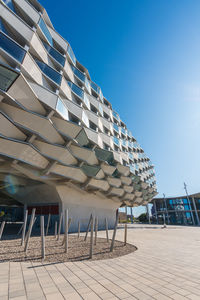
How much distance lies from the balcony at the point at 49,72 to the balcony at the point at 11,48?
3.59 metres

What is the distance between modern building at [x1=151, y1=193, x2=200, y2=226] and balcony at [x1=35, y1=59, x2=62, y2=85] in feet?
152

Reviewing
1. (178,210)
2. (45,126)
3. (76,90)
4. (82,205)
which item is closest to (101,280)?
(45,126)

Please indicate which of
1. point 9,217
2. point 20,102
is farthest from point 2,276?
point 9,217

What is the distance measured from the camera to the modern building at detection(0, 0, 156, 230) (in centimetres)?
1080

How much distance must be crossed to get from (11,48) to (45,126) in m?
5.43

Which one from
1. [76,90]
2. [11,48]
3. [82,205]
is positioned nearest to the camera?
[11,48]

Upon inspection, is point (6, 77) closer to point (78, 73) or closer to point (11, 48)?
point (11, 48)

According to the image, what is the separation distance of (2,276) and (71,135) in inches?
466

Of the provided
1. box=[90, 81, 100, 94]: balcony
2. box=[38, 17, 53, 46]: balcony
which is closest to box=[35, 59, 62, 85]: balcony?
box=[38, 17, 53, 46]: balcony

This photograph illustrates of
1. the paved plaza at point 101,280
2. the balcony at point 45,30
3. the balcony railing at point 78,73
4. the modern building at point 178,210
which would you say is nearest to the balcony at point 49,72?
the balcony at point 45,30

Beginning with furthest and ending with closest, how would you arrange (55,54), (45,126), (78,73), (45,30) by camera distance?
(78,73), (55,54), (45,30), (45,126)

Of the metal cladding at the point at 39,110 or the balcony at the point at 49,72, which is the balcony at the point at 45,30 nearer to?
the metal cladding at the point at 39,110

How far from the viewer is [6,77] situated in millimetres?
9242

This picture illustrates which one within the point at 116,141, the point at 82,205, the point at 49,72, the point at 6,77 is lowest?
the point at 82,205
